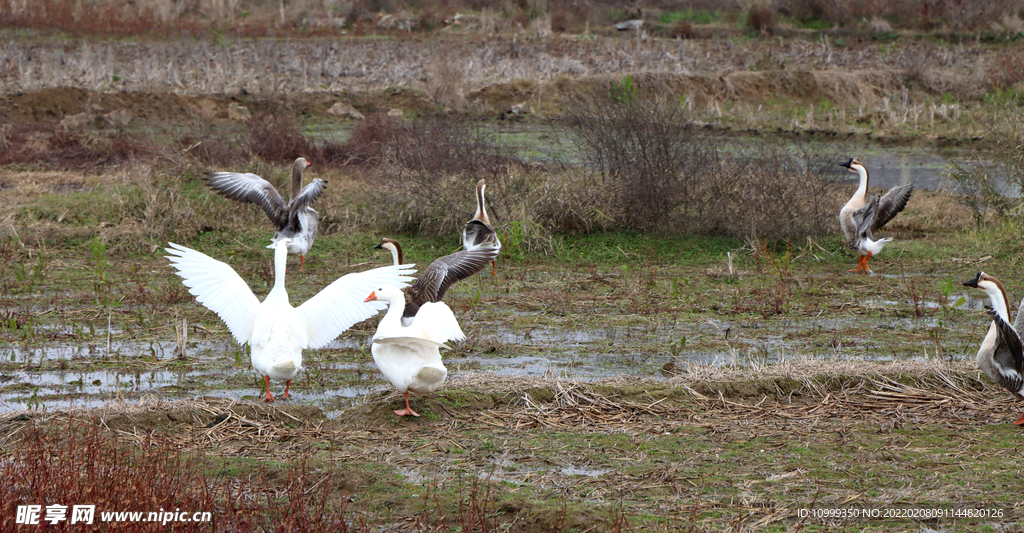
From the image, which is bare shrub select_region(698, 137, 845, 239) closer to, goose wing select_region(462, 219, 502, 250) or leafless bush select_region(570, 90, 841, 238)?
leafless bush select_region(570, 90, 841, 238)

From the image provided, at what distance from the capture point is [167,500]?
4.02 meters

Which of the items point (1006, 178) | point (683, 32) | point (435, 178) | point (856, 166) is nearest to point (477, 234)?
point (435, 178)

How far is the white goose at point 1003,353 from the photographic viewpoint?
5.73 m

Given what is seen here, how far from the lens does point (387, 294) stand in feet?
20.3

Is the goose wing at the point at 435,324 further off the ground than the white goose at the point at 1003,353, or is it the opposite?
the goose wing at the point at 435,324

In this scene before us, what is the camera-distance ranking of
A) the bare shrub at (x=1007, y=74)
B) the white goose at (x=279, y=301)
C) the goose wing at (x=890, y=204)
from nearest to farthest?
the white goose at (x=279, y=301) → the goose wing at (x=890, y=204) → the bare shrub at (x=1007, y=74)

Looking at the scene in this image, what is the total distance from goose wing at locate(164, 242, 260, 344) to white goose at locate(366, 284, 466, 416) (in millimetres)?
1105

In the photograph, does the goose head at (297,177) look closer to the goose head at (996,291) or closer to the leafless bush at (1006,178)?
the goose head at (996,291)

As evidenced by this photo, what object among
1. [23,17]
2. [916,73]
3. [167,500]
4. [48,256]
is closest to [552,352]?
[167,500]

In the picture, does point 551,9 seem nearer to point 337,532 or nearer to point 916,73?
point 916,73

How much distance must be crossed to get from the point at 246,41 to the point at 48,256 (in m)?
21.4

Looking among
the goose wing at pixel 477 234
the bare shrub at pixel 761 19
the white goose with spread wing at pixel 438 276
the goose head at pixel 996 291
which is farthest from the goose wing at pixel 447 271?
the bare shrub at pixel 761 19

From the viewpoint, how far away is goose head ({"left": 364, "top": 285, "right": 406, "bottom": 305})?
6160mm

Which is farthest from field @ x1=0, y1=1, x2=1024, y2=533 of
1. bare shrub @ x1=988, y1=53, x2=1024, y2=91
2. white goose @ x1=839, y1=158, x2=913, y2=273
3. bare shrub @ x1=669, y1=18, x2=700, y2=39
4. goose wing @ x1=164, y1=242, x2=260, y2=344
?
bare shrub @ x1=669, y1=18, x2=700, y2=39
